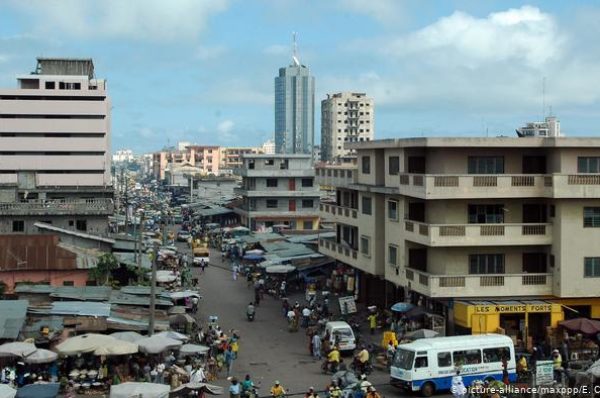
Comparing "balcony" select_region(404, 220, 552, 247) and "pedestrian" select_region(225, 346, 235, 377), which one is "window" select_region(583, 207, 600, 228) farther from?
"pedestrian" select_region(225, 346, 235, 377)

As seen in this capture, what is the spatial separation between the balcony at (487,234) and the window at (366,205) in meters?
7.97

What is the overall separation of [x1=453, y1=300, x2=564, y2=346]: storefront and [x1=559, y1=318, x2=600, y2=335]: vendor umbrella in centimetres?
120

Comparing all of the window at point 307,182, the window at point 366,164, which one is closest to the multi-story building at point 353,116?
the window at point 307,182

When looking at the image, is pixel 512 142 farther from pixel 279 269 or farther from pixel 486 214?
pixel 279 269

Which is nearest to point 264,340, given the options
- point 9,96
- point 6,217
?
point 6,217

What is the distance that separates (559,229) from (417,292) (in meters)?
6.47

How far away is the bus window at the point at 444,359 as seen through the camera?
1063 inches

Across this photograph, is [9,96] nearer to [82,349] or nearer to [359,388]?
[82,349]

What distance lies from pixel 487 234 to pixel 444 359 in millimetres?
9175

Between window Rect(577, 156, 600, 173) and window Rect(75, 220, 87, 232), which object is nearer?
window Rect(577, 156, 600, 173)

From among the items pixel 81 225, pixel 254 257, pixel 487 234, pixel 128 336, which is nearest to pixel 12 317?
pixel 128 336

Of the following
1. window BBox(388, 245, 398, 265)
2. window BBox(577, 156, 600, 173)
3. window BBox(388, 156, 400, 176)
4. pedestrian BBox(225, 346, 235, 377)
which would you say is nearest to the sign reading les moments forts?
window BBox(577, 156, 600, 173)

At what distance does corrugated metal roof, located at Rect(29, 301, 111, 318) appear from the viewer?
106ft

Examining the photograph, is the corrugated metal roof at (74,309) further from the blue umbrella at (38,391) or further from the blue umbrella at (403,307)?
the blue umbrella at (403,307)
